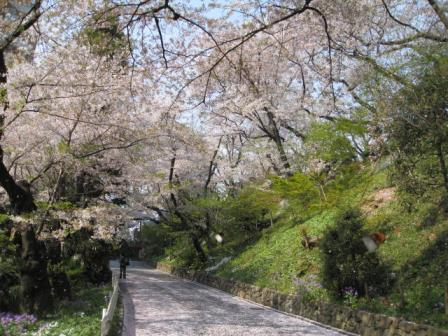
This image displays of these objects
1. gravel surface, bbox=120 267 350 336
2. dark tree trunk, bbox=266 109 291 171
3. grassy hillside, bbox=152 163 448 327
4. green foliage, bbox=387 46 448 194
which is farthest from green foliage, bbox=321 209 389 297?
dark tree trunk, bbox=266 109 291 171

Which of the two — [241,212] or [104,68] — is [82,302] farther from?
[241,212]

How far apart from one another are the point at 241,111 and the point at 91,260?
33.1 feet

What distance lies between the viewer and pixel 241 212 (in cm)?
2417

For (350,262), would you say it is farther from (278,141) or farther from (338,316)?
(278,141)

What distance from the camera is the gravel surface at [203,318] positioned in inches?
403

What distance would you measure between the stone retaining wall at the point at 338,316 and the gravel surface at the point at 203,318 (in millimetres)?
314

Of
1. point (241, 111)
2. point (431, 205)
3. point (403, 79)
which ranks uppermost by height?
point (241, 111)

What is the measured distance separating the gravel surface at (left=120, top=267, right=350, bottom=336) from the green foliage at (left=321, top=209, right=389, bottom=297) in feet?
4.02

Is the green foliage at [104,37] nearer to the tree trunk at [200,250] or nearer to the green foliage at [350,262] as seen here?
the green foliage at [350,262]

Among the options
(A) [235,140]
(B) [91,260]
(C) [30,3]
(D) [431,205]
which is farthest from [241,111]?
(C) [30,3]

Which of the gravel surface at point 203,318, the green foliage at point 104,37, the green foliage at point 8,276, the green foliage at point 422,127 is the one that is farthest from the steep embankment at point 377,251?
the green foliage at point 8,276

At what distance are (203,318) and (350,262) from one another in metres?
4.23

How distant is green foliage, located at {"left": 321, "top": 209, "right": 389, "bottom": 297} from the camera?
34.4 ft

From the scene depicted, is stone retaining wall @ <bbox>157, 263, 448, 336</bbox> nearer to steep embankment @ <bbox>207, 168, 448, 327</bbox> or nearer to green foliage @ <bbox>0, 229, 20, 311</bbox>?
steep embankment @ <bbox>207, 168, 448, 327</bbox>
